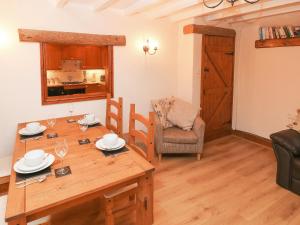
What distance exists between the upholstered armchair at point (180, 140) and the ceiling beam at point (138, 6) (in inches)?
62.6

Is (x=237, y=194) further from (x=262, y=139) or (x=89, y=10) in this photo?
(x=89, y=10)

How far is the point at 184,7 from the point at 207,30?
35.9 inches

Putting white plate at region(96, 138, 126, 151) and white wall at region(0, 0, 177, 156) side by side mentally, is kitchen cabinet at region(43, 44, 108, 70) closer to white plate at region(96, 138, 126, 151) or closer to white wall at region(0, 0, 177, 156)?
white wall at region(0, 0, 177, 156)

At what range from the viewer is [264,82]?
12.9 ft

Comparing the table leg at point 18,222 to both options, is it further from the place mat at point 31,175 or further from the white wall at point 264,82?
the white wall at point 264,82

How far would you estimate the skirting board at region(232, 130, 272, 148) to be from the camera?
3.97 meters

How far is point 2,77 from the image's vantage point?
2693 millimetres

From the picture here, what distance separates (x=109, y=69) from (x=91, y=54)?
2.68 m

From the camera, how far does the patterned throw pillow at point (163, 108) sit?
355 centimetres

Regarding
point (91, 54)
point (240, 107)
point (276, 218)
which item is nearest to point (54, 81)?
point (91, 54)

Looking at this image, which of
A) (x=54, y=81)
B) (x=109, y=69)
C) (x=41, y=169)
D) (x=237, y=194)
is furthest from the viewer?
(x=54, y=81)

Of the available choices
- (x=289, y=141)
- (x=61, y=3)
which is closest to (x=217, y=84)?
(x=289, y=141)

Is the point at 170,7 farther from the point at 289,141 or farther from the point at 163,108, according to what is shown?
the point at 289,141

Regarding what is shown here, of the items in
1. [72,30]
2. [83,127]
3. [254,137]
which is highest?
[72,30]
